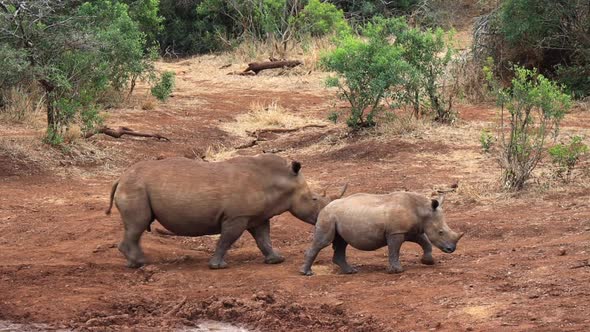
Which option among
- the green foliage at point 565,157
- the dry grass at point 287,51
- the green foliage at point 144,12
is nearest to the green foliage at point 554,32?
the dry grass at point 287,51

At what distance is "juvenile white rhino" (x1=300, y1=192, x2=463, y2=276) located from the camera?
8.38 meters

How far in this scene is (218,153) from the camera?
16.6 metres

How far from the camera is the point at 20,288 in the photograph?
27.8 ft

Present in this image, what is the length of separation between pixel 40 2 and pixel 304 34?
13144mm

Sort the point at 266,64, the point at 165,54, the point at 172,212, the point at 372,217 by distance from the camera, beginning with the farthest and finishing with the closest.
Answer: the point at 165,54 < the point at 266,64 < the point at 172,212 < the point at 372,217

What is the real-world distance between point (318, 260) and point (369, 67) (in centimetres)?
740

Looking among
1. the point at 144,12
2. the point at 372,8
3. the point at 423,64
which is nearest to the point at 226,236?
the point at 423,64

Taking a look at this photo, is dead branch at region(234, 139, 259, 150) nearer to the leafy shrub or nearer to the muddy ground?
the muddy ground

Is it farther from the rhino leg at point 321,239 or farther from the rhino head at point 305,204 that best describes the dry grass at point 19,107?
the rhino leg at point 321,239

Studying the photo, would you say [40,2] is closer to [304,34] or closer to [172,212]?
[172,212]

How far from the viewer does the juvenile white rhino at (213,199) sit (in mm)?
8969

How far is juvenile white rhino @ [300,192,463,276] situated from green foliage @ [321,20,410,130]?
7570 mm

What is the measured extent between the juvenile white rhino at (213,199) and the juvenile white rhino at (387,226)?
67cm

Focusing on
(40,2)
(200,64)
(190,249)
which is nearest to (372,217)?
(190,249)
